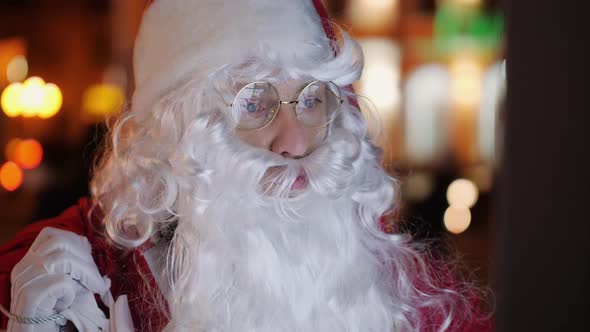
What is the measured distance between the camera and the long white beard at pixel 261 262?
1492 mm

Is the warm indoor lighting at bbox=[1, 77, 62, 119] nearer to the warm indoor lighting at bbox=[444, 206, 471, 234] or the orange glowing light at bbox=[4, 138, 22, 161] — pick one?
the orange glowing light at bbox=[4, 138, 22, 161]

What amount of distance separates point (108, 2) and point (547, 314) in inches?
330

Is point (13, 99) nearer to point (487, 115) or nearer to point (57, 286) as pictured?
point (57, 286)

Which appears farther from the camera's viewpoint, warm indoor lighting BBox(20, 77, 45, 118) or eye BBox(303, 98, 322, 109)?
warm indoor lighting BBox(20, 77, 45, 118)

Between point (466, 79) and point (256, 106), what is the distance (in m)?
7.59

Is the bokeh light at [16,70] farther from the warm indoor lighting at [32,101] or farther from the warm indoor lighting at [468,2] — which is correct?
the warm indoor lighting at [468,2]

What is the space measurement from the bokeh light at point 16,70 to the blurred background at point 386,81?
0.02 m

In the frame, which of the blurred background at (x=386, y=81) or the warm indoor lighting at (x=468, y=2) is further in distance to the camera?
the warm indoor lighting at (x=468, y=2)

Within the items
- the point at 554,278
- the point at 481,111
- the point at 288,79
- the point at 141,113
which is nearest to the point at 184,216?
the point at 141,113

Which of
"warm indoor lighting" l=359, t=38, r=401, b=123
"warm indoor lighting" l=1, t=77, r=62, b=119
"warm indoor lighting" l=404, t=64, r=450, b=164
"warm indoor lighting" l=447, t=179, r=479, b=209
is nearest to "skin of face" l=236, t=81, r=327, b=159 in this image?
"warm indoor lighting" l=1, t=77, r=62, b=119

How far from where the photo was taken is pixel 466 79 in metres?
8.73

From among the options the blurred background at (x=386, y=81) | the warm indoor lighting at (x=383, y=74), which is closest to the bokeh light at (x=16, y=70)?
the blurred background at (x=386, y=81)

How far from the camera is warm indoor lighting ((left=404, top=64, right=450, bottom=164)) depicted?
875 centimetres

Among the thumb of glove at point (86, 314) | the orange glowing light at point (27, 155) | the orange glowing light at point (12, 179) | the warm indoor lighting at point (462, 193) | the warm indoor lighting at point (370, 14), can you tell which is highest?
the warm indoor lighting at point (370, 14)
